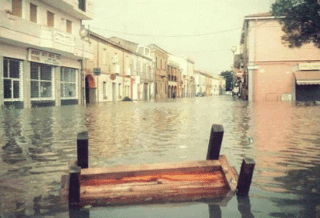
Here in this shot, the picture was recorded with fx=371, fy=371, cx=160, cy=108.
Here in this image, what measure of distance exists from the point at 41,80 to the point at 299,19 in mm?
16084

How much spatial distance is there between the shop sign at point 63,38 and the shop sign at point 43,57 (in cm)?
124

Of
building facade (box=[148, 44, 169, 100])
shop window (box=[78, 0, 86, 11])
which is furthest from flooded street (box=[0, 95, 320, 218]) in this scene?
building facade (box=[148, 44, 169, 100])

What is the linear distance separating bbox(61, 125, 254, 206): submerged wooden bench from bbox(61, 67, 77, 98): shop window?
82.4 feet

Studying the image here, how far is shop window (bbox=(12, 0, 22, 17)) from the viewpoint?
20516 mm

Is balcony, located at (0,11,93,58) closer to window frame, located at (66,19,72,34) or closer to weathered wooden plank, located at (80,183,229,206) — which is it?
window frame, located at (66,19,72,34)

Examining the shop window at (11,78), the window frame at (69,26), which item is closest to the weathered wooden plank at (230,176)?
the shop window at (11,78)

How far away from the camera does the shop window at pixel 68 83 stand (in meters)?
27.7

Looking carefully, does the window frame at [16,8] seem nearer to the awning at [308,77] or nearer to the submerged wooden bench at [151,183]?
the submerged wooden bench at [151,183]

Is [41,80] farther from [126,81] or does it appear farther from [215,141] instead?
[215,141]

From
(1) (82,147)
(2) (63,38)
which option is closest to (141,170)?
(1) (82,147)

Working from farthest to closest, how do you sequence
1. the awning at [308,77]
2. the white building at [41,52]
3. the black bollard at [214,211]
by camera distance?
the awning at [308,77] < the white building at [41,52] < the black bollard at [214,211]

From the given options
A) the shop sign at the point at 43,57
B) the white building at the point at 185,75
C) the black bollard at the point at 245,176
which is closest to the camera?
the black bollard at the point at 245,176

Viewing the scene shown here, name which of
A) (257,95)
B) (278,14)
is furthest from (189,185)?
(257,95)

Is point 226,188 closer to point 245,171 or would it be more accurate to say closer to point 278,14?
point 245,171
